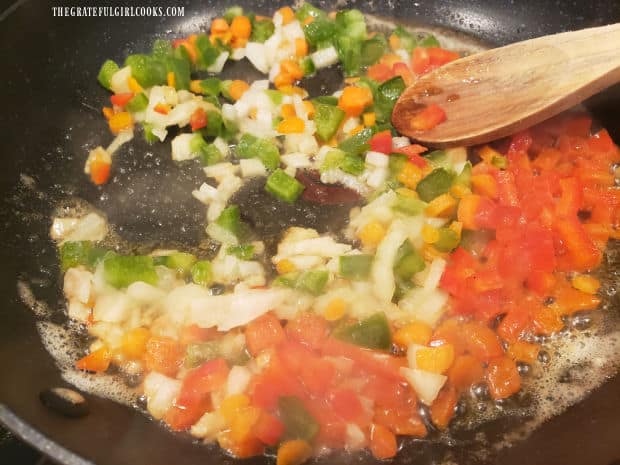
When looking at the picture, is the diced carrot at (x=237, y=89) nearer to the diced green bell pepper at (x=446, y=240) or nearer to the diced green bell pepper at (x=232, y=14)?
the diced green bell pepper at (x=232, y=14)

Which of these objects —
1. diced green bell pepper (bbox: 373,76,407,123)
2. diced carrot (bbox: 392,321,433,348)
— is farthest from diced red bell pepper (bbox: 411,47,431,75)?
diced carrot (bbox: 392,321,433,348)

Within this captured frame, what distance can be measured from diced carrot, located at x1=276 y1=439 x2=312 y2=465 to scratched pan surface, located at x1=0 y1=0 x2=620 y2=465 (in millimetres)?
109

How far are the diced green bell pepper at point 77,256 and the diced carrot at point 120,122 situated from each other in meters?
0.80

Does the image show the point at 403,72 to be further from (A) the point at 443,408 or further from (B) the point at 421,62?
(A) the point at 443,408

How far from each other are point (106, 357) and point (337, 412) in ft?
3.03

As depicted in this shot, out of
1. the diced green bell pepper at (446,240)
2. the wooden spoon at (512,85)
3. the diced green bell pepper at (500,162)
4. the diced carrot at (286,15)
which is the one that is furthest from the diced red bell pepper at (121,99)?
the diced green bell pepper at (500,162)

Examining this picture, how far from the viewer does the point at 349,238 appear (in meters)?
2.47

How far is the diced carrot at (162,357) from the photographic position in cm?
204

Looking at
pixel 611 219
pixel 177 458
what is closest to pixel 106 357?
pixel 177 458

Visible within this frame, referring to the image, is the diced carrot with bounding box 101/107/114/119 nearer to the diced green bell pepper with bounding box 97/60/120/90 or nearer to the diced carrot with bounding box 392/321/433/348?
the diced green bell pepper with bounding box 97/60/120/90

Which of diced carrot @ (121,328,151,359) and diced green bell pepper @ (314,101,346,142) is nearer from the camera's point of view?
diced carrot @ (121,328,151,359)

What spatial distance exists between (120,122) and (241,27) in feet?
3.04

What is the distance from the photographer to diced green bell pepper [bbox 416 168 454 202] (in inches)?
95.6

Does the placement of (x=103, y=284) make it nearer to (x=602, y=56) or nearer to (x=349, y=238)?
(x=349, y=238)
